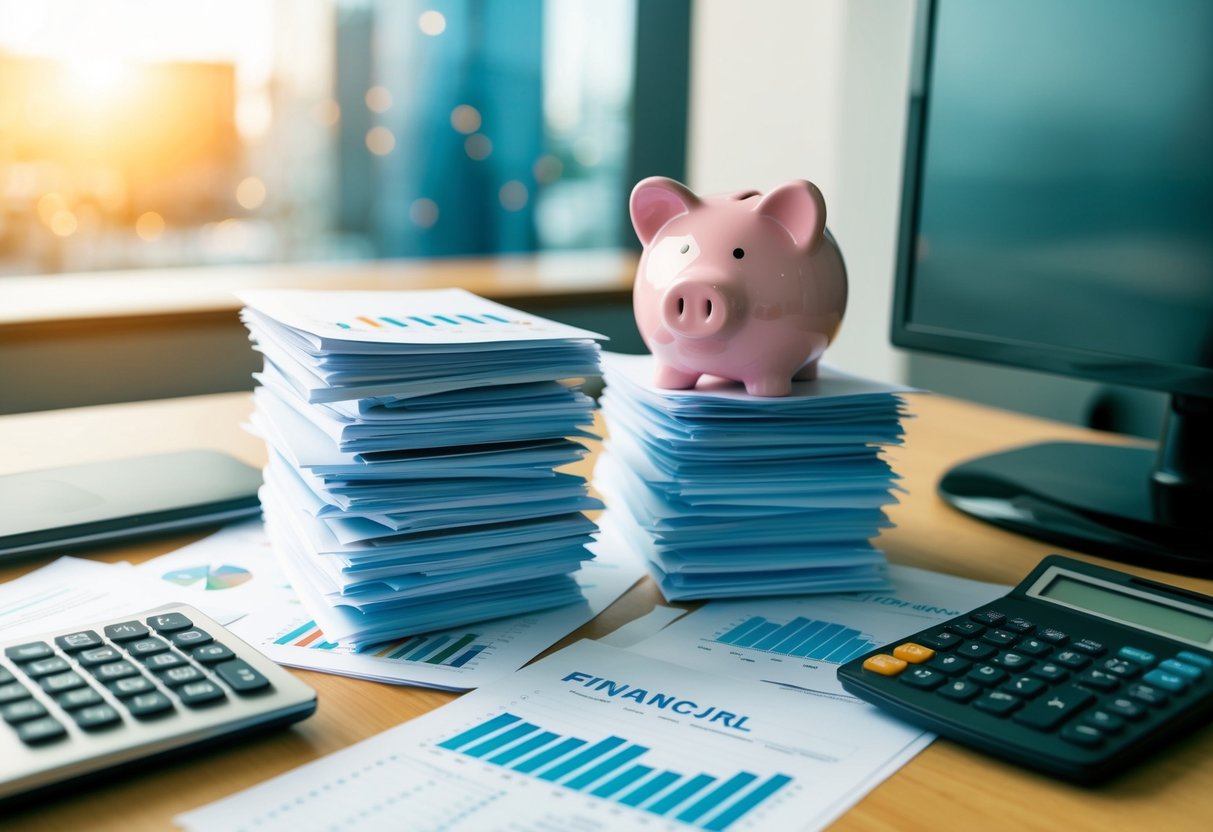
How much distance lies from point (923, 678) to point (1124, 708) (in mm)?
85

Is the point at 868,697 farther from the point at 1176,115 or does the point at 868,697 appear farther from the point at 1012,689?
the point at 1176,115

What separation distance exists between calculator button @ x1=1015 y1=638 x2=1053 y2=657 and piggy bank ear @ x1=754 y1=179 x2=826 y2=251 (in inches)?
10.0

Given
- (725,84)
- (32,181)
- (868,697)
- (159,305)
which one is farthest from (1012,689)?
(32,181)

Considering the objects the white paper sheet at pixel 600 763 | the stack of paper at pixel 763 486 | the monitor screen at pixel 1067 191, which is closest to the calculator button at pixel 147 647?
the white paper sheet at pixel 600 763

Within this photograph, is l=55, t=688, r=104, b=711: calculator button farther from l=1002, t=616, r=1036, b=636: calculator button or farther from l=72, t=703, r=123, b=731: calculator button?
l=1002, t=616, r=1036, b=636: calculator button

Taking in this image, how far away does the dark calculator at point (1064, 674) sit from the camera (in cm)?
46

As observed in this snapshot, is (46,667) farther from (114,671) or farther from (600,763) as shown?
(600,763)

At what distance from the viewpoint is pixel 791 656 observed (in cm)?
57

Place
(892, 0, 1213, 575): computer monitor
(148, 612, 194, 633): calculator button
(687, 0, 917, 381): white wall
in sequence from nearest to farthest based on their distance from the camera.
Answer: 1. (148, 612, 194, 633): calculator button
2. (892, 0, 1213, 575): computer monitor
3. (687, 0, 917, 381): white wall

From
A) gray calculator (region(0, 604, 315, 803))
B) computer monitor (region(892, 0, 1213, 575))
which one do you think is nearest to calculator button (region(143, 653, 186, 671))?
gray calculator (region(0, 604, 315, 803))

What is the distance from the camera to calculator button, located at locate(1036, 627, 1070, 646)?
54 cm

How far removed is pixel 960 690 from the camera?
50cm

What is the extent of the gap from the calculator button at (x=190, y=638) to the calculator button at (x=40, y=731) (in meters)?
0.08

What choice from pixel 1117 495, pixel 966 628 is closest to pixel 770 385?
pixel 966 628
